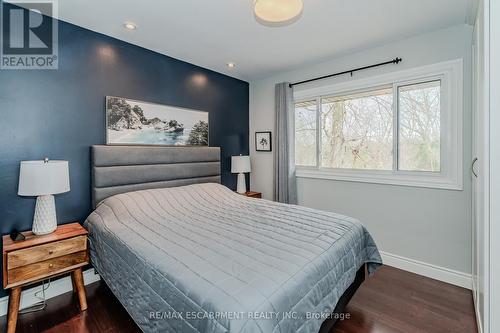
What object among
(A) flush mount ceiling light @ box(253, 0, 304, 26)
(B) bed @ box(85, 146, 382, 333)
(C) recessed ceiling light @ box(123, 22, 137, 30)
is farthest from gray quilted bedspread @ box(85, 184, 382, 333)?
(C) recessed ceiling light @ box(123, 22, 137, 30)

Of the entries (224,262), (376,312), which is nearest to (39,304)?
(224,262)

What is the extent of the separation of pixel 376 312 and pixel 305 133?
2465 mm

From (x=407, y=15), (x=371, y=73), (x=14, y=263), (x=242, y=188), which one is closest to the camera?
(x=14, y=263)

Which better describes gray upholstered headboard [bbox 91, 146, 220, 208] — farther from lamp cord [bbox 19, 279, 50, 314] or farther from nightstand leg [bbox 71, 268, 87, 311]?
lamp cord [bbox 19, 279, 50, 314]

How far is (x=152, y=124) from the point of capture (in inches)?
118

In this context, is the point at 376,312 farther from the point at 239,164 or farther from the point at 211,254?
the point at 239,164

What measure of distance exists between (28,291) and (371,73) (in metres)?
4.20

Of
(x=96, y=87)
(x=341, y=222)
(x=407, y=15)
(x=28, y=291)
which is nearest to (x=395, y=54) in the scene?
(x=407, y=15)

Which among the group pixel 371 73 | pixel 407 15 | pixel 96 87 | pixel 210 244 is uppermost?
pixel 407 15

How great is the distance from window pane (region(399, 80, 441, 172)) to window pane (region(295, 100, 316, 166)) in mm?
1146

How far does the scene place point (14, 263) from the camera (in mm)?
1759

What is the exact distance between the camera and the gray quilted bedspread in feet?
3.65

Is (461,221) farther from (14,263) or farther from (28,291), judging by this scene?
(28,291)

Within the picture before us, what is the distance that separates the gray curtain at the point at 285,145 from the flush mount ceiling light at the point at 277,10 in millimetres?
2017
